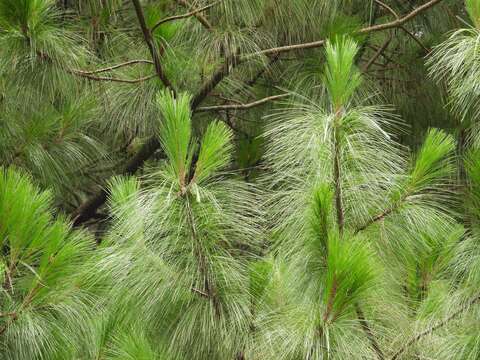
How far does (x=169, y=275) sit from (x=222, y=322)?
14 cm

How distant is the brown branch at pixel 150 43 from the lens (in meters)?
2.18

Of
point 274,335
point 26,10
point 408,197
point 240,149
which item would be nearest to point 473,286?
point 408,197

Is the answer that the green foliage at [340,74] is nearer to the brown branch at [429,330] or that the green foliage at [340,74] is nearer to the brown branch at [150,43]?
the brown branch at [429,330]

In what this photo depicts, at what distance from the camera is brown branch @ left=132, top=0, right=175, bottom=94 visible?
2.18 m

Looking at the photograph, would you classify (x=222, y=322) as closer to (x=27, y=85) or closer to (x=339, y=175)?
(x=339, y=175)

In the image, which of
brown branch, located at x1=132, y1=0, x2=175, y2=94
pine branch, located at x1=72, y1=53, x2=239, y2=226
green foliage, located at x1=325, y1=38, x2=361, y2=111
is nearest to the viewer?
green foliage, located at x1=325, y1=38, x2=361, y2=111

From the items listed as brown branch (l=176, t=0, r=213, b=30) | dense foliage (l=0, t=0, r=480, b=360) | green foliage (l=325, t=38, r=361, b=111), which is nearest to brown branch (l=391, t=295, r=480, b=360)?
dense foliage (l=0, t=0, r=480, b=360)

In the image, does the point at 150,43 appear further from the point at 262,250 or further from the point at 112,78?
the point at 262,250

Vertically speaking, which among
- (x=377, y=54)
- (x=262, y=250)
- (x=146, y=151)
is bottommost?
(x=146, y=151)

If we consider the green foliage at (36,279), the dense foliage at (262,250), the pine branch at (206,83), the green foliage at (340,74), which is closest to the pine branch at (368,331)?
the dense foliage at (262,250)

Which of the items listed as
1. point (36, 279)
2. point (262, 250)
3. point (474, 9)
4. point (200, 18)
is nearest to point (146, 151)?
point (200, 18)

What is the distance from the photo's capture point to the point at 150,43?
2.27 metres

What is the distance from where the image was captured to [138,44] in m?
2.60

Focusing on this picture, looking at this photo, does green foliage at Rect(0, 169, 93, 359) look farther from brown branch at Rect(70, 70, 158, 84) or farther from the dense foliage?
brown branch at Rect(70, 70, 158, 84)
